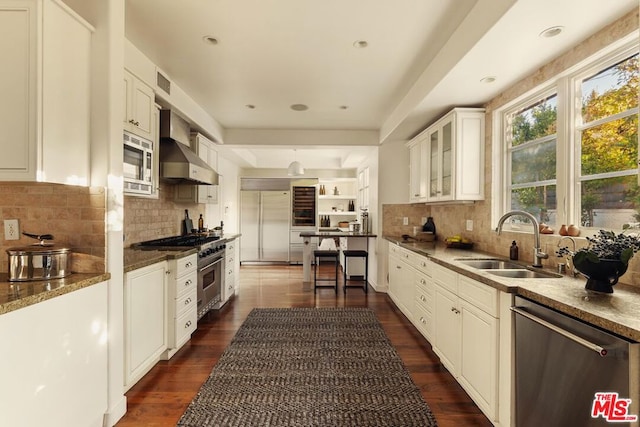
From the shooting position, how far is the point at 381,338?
3141mm

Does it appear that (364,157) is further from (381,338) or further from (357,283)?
(381,338)

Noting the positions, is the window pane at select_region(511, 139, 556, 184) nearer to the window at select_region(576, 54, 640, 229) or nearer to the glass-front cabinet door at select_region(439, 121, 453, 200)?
the window at select_region(576, 54, 640, 229)

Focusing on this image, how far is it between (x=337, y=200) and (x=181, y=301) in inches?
235

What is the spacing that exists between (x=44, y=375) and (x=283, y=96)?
320cm

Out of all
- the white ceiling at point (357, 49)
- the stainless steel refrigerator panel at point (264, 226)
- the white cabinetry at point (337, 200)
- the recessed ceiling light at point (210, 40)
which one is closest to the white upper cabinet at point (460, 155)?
the white ceiling at point (357, 49)

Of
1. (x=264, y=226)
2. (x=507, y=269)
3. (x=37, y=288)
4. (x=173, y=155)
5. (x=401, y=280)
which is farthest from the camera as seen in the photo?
(x=264, y=226)

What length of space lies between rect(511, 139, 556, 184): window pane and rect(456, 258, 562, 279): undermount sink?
2.47 ft

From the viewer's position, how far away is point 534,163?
259cm

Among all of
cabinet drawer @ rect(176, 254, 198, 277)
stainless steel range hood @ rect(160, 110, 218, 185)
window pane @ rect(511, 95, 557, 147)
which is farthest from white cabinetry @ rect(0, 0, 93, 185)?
window pane @ rect(511, 95, 557, 147)

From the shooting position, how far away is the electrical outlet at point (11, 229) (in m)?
1.82

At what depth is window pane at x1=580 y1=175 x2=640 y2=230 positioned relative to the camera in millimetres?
1769

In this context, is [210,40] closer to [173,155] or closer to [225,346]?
[173,155]

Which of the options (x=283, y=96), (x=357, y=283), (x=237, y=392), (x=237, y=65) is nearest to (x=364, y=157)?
(x=357, y=283)

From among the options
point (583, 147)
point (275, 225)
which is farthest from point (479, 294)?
point (275, 225)
